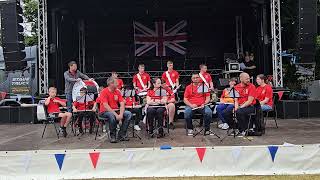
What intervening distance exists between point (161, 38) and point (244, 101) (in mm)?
9021

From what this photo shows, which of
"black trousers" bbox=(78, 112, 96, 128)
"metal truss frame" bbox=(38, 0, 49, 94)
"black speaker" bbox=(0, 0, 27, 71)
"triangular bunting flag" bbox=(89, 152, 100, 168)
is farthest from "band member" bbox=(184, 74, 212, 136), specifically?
"black speaker" bbox=(0, 0, 27, 71)

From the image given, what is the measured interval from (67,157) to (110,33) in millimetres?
12021

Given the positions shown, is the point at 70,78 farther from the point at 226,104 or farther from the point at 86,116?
the point at 226,104

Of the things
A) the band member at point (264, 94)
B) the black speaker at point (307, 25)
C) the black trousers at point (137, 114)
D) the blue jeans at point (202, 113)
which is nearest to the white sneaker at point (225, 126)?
the band member at point (264, 94)

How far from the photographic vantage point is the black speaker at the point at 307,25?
1138 cm

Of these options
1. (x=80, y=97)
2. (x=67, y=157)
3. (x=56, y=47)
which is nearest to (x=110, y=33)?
(x=56, y=47)

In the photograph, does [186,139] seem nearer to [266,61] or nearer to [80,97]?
[80,97]

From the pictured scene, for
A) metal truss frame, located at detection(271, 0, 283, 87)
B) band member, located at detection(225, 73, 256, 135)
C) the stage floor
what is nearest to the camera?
the stage floor

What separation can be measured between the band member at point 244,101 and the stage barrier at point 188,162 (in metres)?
2.34

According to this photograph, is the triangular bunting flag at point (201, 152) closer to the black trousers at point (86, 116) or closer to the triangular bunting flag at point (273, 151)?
the triangular bunting flag at point (273, 151)

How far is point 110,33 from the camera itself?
16969 mm

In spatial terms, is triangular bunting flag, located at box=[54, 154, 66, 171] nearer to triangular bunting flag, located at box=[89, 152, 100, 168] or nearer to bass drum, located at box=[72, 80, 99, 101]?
triangular bunting flag, located at box=[89, 152, 100, 168]

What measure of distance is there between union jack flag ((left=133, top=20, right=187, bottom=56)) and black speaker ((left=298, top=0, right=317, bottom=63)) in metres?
5.88

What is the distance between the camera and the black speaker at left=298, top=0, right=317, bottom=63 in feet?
37.3
